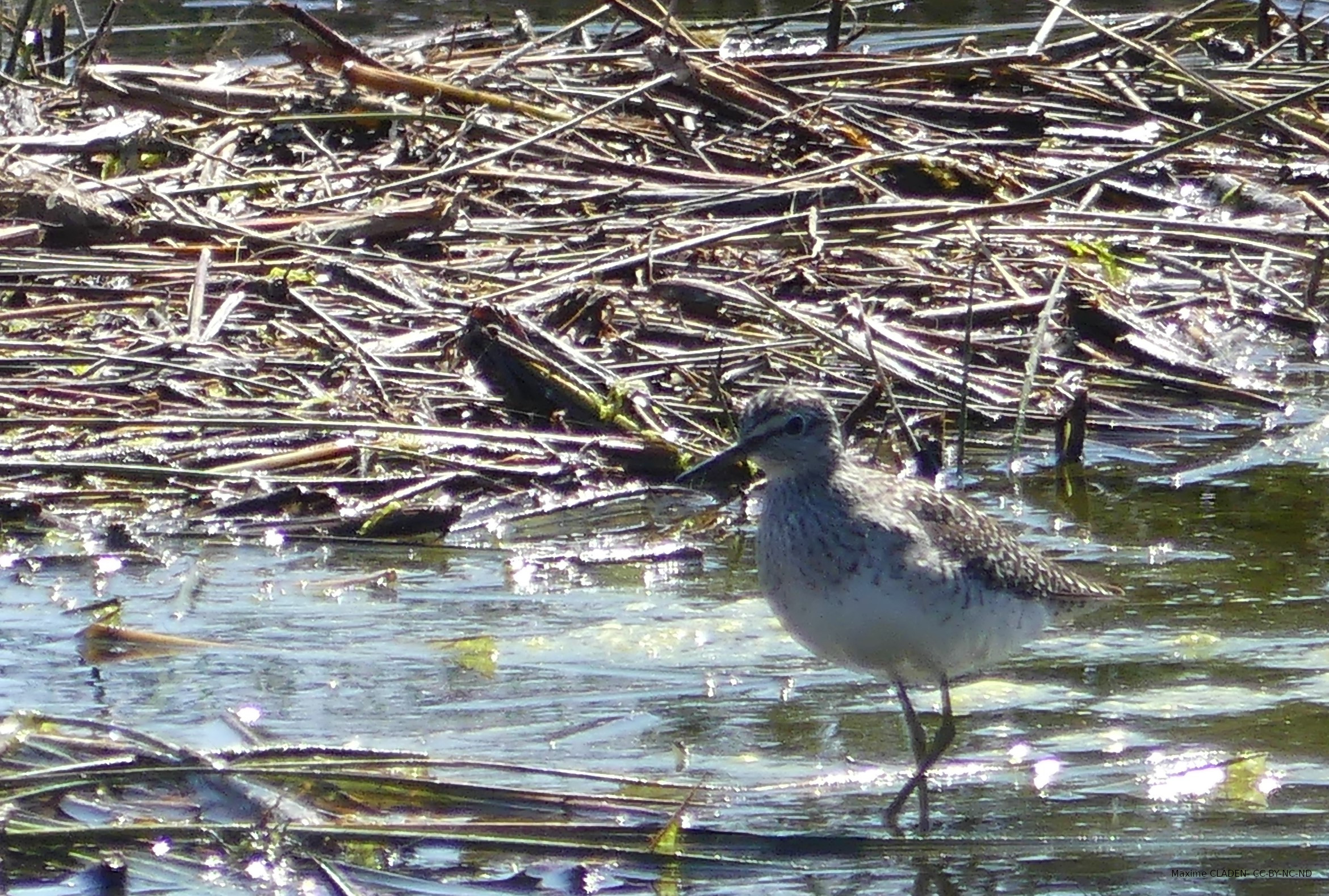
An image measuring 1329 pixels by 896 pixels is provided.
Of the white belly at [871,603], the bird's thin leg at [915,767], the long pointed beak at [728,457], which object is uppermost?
the long pointed beak at [728,457]

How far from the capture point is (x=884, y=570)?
4.82 m

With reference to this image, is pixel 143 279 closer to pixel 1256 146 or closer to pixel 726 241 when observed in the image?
pixel 726 241

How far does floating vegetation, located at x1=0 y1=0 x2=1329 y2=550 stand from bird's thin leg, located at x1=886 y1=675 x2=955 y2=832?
1778 mm

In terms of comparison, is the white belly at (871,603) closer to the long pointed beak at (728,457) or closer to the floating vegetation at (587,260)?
the long pointed beak at (728,457)

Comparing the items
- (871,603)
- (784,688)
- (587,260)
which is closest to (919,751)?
(871,603)

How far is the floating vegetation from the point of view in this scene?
6777mm

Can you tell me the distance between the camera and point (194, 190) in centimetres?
861

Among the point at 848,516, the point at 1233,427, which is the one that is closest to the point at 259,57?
the point at 1233,427

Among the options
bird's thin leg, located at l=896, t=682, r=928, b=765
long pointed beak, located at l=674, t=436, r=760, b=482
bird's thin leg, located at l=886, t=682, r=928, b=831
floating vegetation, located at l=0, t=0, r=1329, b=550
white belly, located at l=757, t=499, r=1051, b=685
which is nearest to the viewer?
bird's thin leg, located at l=886, t=682, r=928, b=831

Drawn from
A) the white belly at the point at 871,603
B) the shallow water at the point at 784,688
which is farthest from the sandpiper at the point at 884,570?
the shallow water at the point at 784,688

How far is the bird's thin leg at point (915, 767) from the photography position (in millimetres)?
4660

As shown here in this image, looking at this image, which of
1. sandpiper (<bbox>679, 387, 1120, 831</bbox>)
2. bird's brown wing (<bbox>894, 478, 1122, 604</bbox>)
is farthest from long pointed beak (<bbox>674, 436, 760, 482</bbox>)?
bird's brown wing (<bbox>894, 478, 1122, 604</bbox>)

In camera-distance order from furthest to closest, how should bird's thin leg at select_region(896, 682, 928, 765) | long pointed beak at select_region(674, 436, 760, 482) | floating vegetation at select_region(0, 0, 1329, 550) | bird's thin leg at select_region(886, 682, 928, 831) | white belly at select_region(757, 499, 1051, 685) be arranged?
floating vegetation at select_region(0, 0, 1329, 550) → long pointed beak at select_region(674, 436, 760, 482) → bird's thin leg at select_region(896, 682, 928, 765) → white belly at select_region(757, 499, 1051, 685) → bird's thin leg at select_region(886, 682, 928, 831)

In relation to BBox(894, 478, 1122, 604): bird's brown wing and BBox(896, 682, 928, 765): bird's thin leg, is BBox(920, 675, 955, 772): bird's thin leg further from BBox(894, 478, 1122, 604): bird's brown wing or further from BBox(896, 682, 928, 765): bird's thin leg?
BBox(894, 478, 1122, 604): bird's brown wing
